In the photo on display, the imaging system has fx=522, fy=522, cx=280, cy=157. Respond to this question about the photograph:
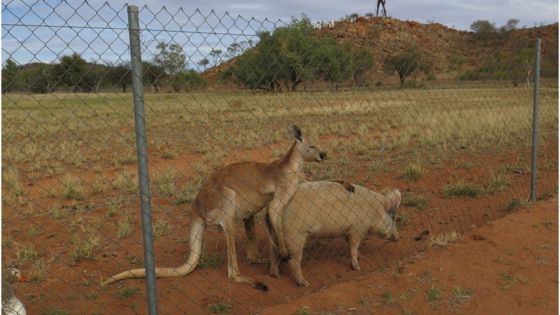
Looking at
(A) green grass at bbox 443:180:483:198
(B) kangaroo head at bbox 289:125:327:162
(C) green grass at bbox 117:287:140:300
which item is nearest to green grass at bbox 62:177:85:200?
(C) green grass at bbox 117:287:140:300

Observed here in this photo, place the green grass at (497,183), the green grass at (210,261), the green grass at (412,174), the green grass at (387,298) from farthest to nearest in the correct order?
the green grass at (412,174)
the green grass at (497,183)
the green grass at (210,261)
the green grass at (387,298)

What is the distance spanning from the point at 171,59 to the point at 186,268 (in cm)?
224

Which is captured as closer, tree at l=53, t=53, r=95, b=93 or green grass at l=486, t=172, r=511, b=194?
tree at l=53, t=53, r=95, b=93

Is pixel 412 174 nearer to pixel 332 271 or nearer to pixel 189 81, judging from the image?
pixel 332 271

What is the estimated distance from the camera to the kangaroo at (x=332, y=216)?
5.37 metres

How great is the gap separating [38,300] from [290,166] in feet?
9.03

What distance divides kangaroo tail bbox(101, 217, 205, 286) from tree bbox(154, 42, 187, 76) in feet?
5.97

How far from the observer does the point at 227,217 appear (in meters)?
5.18

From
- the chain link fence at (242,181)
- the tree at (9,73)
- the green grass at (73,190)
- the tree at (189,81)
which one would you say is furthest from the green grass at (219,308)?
the green grass at (73,190)

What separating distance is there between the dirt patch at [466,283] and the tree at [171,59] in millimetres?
2208

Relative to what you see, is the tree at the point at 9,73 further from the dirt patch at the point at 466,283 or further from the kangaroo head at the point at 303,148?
the dirt patch at the point at 466,283

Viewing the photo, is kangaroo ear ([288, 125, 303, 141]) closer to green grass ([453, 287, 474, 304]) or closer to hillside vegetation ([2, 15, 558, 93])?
hillside vegetation ([2, 15, 558, 93])

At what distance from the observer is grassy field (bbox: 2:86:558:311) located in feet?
21.0

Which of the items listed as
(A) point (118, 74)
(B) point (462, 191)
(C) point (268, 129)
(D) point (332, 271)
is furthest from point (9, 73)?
(C) point (268, 129)
